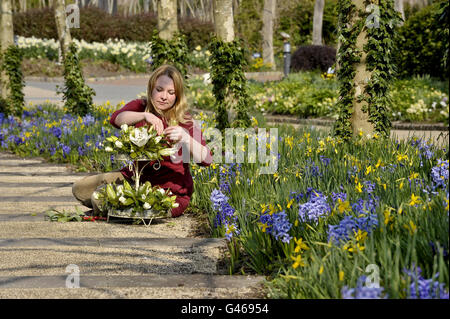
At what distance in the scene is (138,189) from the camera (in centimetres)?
437

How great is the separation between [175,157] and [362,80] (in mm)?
2652

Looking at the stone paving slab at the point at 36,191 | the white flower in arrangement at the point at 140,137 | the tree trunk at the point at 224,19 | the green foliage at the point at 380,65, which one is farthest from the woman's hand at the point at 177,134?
the tree trunk at the point at 224,19

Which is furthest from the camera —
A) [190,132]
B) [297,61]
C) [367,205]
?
[297,61]

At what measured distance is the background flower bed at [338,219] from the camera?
2.28m

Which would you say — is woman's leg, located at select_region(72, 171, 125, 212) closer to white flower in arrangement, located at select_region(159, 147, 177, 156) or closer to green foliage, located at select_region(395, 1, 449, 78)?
white flower in arrangement, located at select_region(159, 147, 177, 156)

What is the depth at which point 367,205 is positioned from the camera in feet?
9.86

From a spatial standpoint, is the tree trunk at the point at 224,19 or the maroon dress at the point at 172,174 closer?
the maroon dress at the point at 172,174

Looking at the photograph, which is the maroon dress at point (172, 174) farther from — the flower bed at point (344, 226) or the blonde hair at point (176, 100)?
the flower bed at point (344, 226)

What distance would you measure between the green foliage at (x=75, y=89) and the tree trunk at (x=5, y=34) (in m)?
1.31

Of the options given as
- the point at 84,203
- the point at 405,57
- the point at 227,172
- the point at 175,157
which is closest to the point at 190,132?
the point at 175,157

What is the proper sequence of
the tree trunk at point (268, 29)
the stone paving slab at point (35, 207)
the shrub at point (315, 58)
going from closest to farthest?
the stone paving slab at point (35, 207) → the shrub at point (315, 58) → the tree trunk at point (268, 29)

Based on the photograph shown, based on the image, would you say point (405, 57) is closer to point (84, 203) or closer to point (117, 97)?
point (117, 97)

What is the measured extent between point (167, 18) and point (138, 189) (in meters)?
4.25

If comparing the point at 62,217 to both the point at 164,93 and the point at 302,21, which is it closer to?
the point at 164,93
